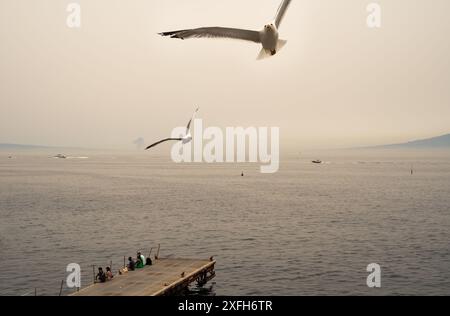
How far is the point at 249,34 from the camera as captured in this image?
6871mm

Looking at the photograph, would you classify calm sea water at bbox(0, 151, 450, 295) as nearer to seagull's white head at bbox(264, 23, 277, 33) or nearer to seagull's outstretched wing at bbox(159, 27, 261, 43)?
seagull's outstretched wing at bbox(159, 27, 261, 43)

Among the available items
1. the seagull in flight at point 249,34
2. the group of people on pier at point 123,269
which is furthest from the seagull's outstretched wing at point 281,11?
the group of people on pier at point 123,269

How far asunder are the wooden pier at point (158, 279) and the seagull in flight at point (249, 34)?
105ft

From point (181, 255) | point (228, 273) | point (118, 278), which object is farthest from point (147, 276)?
point (181, 255)

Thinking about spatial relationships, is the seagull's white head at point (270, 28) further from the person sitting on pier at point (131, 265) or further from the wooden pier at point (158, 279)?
the person sitting on pier at point (131, 265)

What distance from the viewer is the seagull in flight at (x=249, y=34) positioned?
21.6ft

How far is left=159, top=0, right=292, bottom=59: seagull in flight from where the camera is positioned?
21.6 feet

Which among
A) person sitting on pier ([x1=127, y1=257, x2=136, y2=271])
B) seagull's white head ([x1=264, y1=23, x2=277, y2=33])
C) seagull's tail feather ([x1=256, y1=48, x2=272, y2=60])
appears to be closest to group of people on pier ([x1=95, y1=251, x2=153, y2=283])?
person sitting on pier ([x1=127, y1=257, x2=136, y2=271])

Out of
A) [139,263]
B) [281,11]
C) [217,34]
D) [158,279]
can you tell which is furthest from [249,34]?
[139,263]

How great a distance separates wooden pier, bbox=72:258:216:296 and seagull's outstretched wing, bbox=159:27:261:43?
31945 mm

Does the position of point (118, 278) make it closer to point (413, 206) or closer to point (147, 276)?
point (147, 276)

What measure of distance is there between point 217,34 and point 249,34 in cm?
47

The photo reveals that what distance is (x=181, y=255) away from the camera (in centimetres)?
6209
